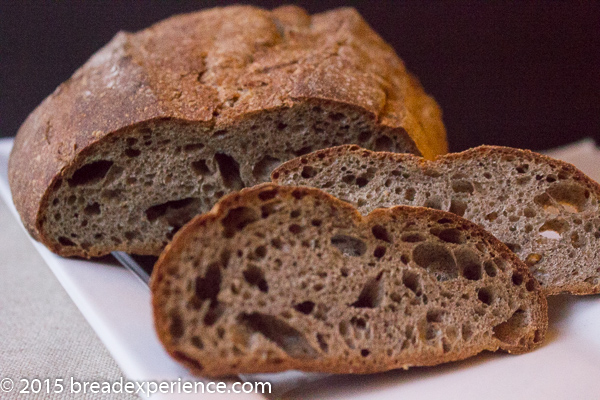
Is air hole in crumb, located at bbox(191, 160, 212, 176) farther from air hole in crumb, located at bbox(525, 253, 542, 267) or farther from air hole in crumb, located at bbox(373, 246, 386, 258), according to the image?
air hole in crumb, located at bbox(525, 253, 542, 267)

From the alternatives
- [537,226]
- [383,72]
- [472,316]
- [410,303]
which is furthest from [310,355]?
[383,72]

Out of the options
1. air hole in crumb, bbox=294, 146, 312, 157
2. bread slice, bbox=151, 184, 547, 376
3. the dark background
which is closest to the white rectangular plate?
bread slice, bbox=151, 184, 547, 376

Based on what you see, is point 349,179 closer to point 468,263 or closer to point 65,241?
point 468,263

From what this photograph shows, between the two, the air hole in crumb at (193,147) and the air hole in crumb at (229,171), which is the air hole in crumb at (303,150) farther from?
the air hole in crumb at (193,147)

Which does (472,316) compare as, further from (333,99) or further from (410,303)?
(333,99)

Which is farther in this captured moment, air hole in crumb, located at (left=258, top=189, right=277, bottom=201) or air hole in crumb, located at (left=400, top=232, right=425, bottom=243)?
air hole in crumb, located at (left=400, top=232, right=425, bottom=243)

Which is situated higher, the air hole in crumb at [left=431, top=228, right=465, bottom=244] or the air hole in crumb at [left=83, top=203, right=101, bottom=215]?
the air hole in crumb at [left=431, top=228, right=465, bottom=244]
